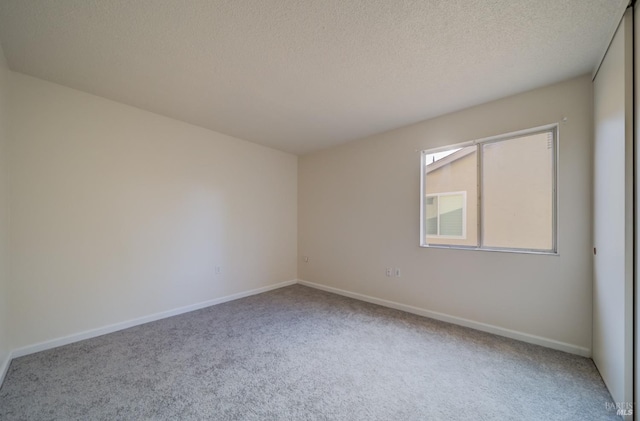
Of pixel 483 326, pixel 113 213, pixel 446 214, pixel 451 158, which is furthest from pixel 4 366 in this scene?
pixel 451 158

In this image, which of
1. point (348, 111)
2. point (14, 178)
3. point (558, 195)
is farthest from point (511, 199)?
point (14, 178)

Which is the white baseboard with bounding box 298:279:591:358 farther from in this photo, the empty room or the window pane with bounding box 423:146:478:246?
the window pane with bounding box 423:146:478:246

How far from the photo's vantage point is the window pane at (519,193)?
259 cm

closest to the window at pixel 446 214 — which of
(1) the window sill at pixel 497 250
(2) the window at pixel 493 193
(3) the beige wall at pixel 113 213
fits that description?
(2) the window at pixel 493 193

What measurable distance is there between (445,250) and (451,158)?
1213 mm

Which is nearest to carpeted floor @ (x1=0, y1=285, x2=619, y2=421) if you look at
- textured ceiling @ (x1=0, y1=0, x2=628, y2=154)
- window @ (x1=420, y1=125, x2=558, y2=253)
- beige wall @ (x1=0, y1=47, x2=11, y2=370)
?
beige wall @ (x1=0, y1=47, x2=11, y2=370)

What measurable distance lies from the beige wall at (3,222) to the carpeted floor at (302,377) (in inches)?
9.7

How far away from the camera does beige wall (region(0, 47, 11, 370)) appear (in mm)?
2064

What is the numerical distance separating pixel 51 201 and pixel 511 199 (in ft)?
15.9

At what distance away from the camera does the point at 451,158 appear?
3.29m

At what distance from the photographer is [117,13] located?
1.65 meters

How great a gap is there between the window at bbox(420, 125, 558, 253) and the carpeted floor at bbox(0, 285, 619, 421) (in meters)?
1.09

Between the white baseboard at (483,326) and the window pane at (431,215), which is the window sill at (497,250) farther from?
the white baseboard at (483,326)

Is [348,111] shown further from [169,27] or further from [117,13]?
[117,13]
